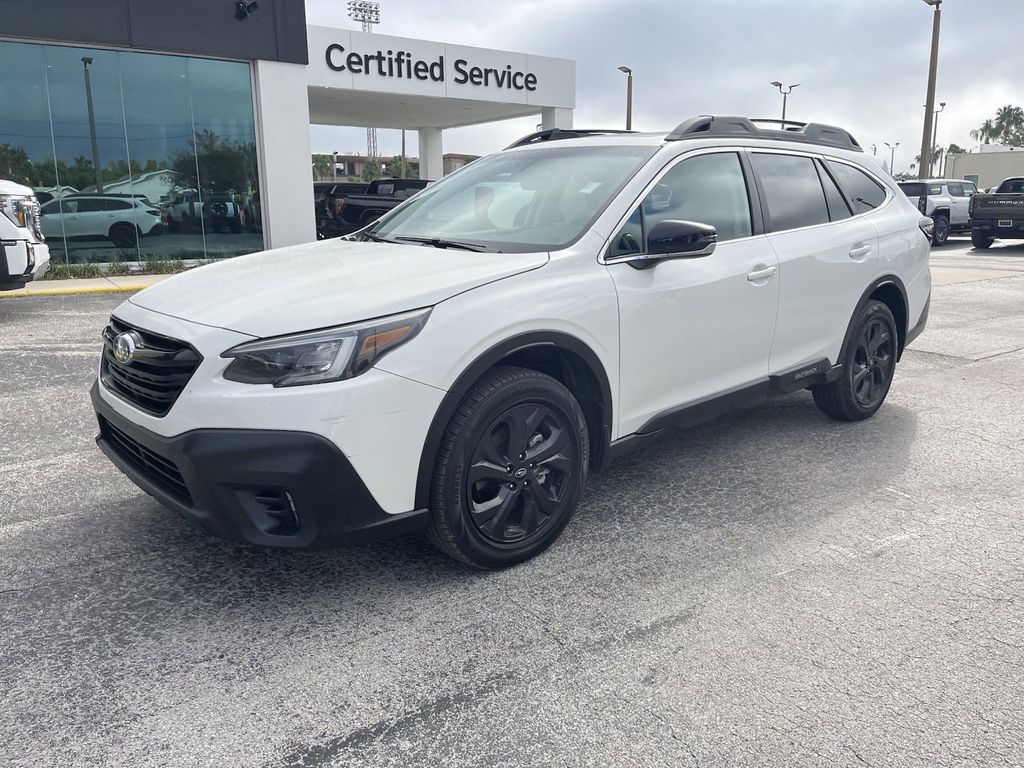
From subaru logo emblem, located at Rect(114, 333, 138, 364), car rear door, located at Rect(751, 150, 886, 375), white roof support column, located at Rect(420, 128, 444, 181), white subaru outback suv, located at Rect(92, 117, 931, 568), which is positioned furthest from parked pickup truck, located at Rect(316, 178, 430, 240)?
subaru logo emblem, located at Rect(114, 333, 138, 364)

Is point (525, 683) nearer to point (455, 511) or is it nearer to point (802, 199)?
point (455, 511)

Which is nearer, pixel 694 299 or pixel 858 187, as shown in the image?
pixel 694 299

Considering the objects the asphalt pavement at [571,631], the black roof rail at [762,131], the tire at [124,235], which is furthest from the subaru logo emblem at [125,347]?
the tire at [124,235]

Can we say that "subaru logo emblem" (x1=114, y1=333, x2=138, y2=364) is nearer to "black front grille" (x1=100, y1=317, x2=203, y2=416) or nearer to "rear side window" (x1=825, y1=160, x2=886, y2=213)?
"black front grille" (x1=100, y1=317, x2=203, y2=416)

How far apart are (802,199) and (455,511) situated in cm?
292

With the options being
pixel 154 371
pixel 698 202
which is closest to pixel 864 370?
pixel 698 202

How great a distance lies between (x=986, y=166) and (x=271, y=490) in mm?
68958

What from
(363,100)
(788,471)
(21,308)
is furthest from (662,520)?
(363,100)

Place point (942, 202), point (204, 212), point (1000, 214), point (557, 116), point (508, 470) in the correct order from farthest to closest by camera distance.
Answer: point (557, 116) < point (942, 202) < point (1000, 214) < point (204, 212) < point (508, 470)

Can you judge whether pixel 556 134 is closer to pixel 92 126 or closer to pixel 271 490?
pixel 271 490

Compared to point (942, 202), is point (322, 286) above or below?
below

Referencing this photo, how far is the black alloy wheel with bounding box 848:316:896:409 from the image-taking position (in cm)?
507

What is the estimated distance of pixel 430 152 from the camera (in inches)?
1160

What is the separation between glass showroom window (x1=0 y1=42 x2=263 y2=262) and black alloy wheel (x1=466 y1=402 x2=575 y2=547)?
45.6 ft
